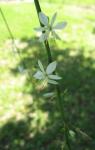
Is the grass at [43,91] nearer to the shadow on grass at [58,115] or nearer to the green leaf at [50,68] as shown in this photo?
the shadow on grass at [58,115]

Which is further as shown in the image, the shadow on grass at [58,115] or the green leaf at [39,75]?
the shadow on grass at [58,115]

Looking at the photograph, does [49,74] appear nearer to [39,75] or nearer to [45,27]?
[39,75]

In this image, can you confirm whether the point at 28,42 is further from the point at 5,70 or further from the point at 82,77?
the point at 82,77

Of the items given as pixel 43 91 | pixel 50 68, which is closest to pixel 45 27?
pixel 50 68

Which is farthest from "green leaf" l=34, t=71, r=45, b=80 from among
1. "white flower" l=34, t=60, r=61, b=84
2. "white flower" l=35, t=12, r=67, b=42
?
"white flower" l=35, t=12, r=67, b=42

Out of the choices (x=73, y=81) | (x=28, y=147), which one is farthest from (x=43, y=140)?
(x=73, y=81)

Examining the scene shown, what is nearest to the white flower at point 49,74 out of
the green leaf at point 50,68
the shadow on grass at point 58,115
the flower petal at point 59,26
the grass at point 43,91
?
the green leaf at point 50,68

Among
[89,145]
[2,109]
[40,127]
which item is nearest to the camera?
[89,145]
